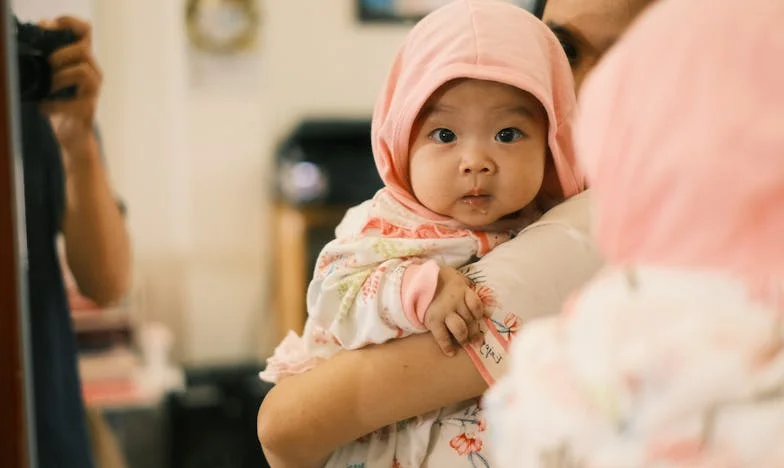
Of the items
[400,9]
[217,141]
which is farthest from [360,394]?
[217,141]

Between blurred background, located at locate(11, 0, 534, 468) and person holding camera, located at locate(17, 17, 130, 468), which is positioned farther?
blurred background, located at locate(11, 0, 534, 468)

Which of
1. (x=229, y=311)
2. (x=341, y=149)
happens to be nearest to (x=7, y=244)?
(x=341, y=149)

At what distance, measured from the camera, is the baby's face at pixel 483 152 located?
68 centimetres

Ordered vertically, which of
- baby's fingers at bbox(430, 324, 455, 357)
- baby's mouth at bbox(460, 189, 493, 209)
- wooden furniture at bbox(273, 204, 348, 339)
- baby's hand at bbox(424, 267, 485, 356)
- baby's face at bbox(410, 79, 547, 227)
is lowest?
wooden furniture at bbox(273, 204, 348, 339)

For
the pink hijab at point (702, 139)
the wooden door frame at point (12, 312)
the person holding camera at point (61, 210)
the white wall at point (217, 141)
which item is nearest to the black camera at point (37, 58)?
the person holding camera at point (61, 210)

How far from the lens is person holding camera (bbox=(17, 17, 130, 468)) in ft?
2.77

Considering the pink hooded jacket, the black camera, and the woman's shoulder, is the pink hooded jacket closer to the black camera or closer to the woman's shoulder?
the woman's shoulder

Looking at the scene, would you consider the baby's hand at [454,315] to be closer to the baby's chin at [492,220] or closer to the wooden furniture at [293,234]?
the baby's chin at [492,220]

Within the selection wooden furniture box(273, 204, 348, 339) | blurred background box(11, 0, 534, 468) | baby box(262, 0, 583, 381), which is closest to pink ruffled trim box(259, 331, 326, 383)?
baby box(262, 0, 583, 381)

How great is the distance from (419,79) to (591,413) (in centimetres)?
38

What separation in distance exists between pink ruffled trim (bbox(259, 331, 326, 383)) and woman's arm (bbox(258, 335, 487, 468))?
0.04 metres

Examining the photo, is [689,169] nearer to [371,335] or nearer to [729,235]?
[729,235]

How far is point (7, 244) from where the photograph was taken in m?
0.66

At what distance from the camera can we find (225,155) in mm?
2883
